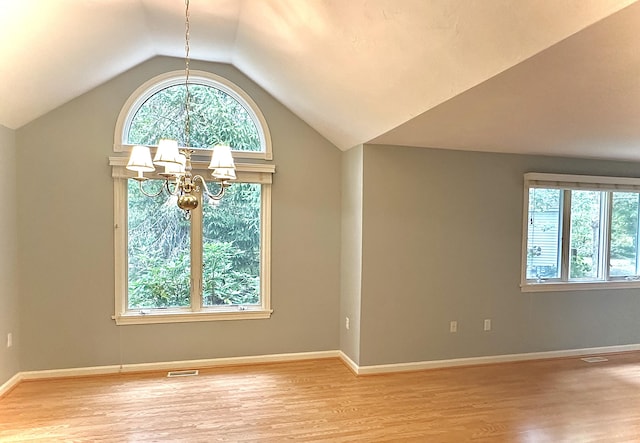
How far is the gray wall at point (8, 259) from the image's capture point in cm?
349

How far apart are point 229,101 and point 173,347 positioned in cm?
261

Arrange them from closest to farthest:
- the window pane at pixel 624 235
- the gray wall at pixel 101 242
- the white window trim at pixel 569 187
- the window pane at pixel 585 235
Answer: the gray wall at pixel 101 242
the white window trim at pixel 569 187
the window pane at pixel 585 235
the window pane at pixel 624 235

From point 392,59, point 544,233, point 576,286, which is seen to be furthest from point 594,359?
point 392,59

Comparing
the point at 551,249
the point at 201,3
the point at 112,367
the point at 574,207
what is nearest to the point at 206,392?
the point at 112,367

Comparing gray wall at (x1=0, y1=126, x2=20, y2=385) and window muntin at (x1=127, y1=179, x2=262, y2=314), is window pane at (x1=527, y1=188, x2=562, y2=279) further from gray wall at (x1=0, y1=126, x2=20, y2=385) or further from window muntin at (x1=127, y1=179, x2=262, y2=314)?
gray wall at (x1=0, y1=126, x2=20, y2=385)

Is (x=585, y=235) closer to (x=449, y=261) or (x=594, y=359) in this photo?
(x=594, y=359)

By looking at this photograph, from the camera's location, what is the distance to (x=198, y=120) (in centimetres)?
424

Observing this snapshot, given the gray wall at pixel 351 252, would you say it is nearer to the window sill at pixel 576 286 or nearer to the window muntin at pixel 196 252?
the window muntin at pixel 196 252

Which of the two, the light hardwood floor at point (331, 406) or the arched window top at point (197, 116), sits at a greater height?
the arched window top at point (197, 116)

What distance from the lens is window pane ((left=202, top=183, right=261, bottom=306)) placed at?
14.1 ft

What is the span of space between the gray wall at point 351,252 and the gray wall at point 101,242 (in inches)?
11.2

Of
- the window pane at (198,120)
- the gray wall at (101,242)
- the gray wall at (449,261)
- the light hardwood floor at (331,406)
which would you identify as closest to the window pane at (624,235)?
the gray wall at (449,261)

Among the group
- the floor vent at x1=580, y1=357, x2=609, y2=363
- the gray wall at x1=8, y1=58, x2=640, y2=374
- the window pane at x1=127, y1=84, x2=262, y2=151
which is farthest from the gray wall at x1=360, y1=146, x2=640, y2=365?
the window pane at x1=127, y1=84, x2=262, y2=151

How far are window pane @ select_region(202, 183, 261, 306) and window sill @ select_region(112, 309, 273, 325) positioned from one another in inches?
5.5
